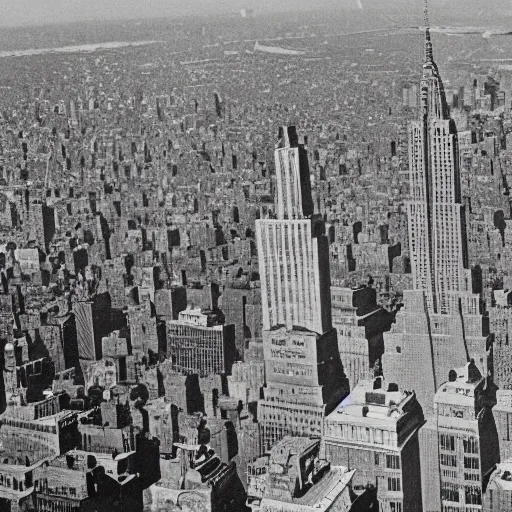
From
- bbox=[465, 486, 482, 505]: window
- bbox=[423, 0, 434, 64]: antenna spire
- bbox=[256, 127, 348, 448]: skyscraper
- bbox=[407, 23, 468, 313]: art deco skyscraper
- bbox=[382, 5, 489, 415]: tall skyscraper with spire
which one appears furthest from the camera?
bbox=[407, 23, 468, 313]: art deco skyscraper

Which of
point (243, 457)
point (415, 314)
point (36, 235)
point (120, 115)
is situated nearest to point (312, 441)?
point (243, 457)

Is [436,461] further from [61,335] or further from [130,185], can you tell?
[130,185]

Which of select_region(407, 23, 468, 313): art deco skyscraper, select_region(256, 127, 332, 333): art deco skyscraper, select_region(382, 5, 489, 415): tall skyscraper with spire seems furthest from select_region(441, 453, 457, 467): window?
select_region(407, 23, 468, 313): art deco skyscraper

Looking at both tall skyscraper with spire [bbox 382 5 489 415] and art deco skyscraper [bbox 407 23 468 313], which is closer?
tall skyscraper with spire [bbox 382 5 489 415]

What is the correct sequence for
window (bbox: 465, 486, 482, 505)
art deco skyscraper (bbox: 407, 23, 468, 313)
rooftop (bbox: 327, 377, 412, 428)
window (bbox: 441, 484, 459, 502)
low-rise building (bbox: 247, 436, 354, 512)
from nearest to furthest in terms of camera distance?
low-rise building (bbox: 247, 436, 354, 512)
window (bbox: 465, 486, 482, 505)
window (bbox: 441, 484, 459, 502)
rooftop (bbox: 327, 377, 412, 428)
art deco skyscraper (bbox: 407, 23, 468, 313)

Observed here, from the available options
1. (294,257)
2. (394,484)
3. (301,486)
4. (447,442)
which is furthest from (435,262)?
(301,486)

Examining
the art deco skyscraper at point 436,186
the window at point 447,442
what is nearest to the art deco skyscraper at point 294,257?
the art deco skyscraper at point 436,186

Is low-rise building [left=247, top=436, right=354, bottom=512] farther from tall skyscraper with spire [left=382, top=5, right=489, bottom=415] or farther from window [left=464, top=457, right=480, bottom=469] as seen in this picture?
tall skyscraper with spire [left=382, top=5, right=489, bottom=415]
